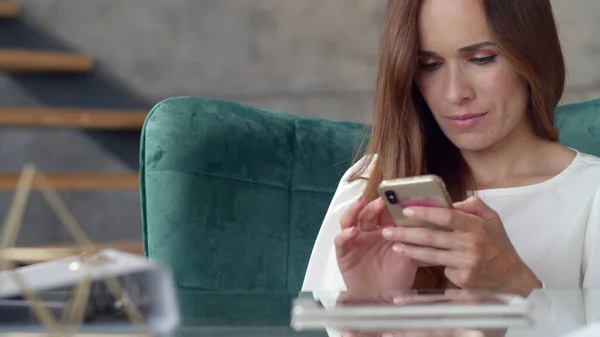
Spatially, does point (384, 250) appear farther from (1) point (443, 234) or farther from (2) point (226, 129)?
(2) point (226, 129)

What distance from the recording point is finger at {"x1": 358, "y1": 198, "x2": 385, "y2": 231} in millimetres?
1245

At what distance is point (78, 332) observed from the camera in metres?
0.81

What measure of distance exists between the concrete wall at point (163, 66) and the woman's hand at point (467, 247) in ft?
8.15

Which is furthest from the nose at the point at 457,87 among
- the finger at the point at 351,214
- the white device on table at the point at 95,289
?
the white device on table at the point at 95,289

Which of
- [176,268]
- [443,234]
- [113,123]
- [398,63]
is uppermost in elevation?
[398,63]

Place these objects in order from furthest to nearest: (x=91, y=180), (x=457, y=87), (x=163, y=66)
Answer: (x=163, y=66) < (x=91, y=180) < (x=457, y=87)

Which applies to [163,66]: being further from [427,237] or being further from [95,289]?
[95,289]

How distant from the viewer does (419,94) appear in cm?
166

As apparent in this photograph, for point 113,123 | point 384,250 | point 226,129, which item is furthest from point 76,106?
point 384,250

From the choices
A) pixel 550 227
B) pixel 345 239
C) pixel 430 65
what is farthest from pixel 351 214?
pixel 550 227

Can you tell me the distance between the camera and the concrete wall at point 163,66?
375 centimetres

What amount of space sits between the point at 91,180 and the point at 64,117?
263mm

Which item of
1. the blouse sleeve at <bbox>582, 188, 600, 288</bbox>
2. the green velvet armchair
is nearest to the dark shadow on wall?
the green velvet armchair

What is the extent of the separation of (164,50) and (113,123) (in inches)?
17.8
